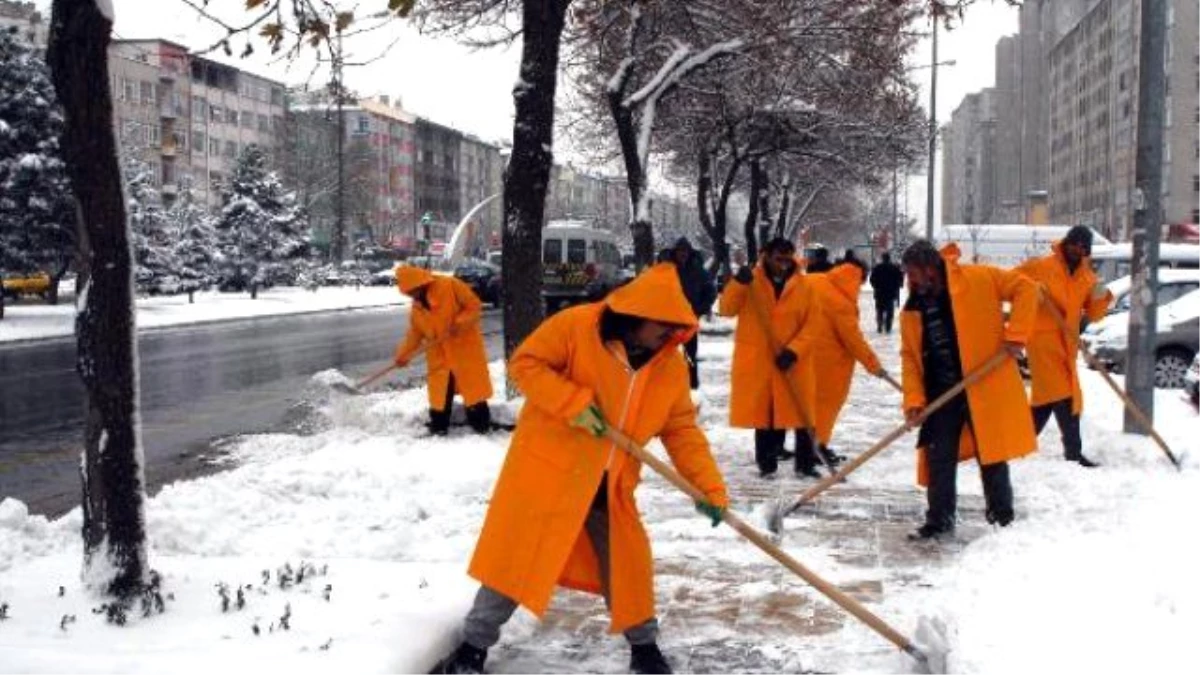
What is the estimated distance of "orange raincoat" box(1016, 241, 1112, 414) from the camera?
895 cm

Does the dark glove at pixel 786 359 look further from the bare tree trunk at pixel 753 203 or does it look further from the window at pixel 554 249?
the window at pixel 554 249

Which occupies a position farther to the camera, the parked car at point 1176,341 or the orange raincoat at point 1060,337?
the parked car at point 1176,341

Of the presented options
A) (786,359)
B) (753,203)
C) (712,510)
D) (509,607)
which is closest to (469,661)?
(509,607)

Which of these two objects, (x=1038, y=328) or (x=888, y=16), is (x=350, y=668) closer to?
(x=1038, y=328)

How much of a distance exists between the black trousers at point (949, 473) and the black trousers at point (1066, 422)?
2.21m

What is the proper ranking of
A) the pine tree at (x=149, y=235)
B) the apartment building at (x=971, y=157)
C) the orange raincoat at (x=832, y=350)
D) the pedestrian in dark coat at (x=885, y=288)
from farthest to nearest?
the apartment building at (x=971, y=157) < the pine tree at (x=149, y=235) < the pedestrian in dark coat at (x=885, y=288) < the orange raincoat at (x=832, y=350)

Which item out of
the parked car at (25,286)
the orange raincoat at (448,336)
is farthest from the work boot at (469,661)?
the parked car at (25,286)

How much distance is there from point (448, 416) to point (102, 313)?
5925 mm

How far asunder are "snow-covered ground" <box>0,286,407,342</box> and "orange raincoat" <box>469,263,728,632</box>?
22883mm

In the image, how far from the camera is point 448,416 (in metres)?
10.8

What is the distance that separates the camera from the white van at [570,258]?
1321 inches

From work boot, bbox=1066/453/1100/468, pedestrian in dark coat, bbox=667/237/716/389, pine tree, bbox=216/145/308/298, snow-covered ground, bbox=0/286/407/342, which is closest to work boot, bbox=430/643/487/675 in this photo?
work boot, bbox=1066/453/1100/468

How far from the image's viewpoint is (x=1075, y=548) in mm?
5695

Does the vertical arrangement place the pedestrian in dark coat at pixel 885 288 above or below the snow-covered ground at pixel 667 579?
above
